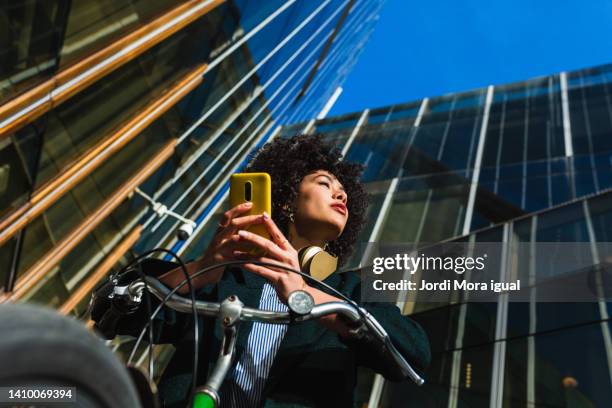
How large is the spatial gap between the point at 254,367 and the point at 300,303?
1.77ft

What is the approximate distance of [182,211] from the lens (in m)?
12.4

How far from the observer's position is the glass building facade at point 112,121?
638cm

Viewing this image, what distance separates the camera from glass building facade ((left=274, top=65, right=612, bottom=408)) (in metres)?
5.84

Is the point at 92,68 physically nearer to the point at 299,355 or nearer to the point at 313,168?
the point at 313,168

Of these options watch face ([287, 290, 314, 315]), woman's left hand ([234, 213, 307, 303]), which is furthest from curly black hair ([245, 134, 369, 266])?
watch face ([287, 290, 314, 315])

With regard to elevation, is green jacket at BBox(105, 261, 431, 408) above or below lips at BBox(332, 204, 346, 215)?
below

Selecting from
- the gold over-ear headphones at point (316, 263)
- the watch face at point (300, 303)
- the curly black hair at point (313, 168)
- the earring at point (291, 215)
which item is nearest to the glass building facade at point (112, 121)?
the curly black hair at point (313, 168)

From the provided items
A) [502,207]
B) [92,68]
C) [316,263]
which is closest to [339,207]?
[316,263]

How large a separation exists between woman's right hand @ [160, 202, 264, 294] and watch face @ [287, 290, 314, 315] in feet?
1.31

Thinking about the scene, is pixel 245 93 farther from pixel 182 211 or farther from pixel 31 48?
pixel 31 48

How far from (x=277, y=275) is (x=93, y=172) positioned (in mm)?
7621

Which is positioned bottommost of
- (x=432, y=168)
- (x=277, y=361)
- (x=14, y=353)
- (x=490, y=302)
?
(x=14, y=353)

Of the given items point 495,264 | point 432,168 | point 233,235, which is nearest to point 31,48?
point 233,235

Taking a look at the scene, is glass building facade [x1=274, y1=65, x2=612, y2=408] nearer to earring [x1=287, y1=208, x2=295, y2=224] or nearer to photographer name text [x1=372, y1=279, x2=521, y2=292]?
photographer name text [x1=372, y1=279, x2=521, y2=292]
